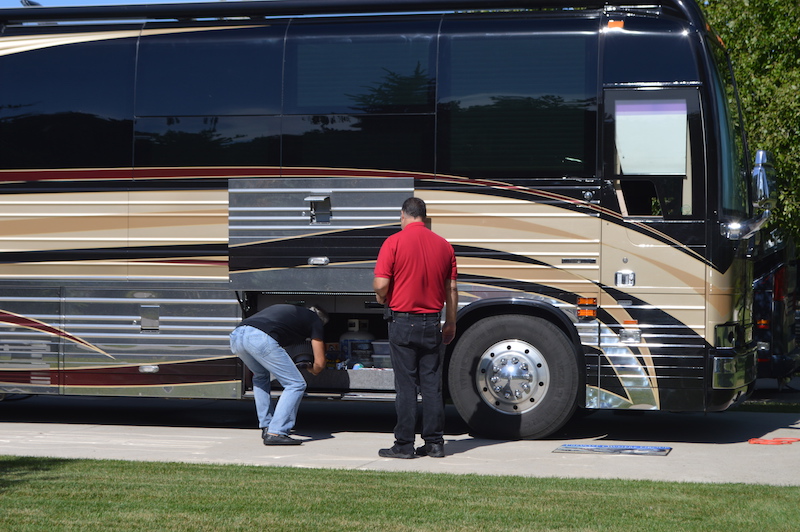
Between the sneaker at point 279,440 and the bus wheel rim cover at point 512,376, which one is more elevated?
the bus wheel rim cover at point 512,376

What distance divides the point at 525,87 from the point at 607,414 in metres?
4.15

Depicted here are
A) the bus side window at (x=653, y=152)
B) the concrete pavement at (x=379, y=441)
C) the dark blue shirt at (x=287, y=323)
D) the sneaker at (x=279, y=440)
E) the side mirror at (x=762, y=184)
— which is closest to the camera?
the concrete pavement at (x=379, y=441)

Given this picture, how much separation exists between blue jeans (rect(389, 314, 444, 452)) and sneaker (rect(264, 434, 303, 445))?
3.76 ft

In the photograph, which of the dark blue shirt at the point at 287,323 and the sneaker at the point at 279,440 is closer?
the sneaker at the point at 279,440

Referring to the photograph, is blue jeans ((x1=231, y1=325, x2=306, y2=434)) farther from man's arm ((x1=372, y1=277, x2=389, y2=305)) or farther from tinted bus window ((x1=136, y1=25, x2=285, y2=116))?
tinted bus window ((x1=136, y1=25, x2=285, y2=116))

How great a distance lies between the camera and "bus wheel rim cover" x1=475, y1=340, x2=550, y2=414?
961 centimetres

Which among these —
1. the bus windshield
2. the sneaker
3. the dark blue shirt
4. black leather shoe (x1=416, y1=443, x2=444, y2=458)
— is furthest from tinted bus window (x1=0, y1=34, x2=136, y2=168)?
the bus windshield

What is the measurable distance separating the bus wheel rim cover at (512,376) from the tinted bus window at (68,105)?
3.83m

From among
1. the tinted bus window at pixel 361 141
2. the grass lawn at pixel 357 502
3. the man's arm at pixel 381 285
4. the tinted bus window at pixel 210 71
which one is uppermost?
the tinted bus window at pixel 210 71

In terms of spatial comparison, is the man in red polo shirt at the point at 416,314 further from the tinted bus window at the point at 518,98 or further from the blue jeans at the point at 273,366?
the tinted bus window at the point at 518,98

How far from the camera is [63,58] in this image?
10.5 m

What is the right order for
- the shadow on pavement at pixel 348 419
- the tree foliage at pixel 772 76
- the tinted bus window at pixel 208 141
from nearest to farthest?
the tinted bus window at pixel 208 141 < the shadow on pavement at pixel 348 419 < the tree foliage at pixel 772 76

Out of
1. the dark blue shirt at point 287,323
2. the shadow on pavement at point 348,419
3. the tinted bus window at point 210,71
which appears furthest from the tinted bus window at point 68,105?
the shadow on pavement at point 348,419

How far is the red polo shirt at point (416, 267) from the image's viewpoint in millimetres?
8586
